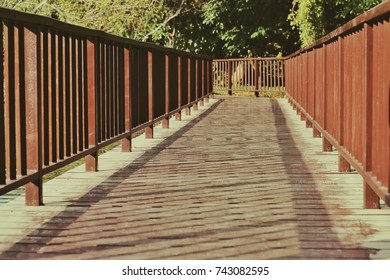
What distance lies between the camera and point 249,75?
27094 mm

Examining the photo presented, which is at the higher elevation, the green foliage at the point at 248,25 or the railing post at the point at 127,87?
the green foliage at the point at 248,25

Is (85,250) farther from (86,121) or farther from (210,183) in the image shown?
(86,121)

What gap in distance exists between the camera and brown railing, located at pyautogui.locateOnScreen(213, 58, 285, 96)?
2650 cm

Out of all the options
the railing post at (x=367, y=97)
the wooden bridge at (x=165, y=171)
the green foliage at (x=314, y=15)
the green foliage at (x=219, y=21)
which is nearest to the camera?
the wooden bridge at (x=165, y=171)

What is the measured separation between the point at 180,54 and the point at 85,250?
10.3 meters

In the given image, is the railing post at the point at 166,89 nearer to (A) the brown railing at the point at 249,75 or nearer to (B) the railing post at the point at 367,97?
(B) the railing post at the point at 367,97

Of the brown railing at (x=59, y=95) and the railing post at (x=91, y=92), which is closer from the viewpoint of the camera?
the brown railing at (x=59, y=95)

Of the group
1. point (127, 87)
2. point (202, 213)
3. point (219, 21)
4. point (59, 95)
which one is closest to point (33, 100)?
point (59, 95)

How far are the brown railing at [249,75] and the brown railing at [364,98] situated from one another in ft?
61.3

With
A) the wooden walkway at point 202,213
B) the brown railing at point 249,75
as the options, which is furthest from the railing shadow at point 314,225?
the brown railing at point 249,75

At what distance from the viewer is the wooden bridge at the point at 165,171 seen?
13.7 feet
